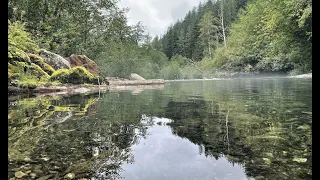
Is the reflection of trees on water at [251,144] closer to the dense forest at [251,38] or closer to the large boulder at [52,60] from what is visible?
the dense forest at [251,38]

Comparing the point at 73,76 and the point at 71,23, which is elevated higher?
the point at 71,23

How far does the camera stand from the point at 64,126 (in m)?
4.50

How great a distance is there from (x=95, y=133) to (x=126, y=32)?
27547mm

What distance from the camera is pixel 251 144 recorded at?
3416 millimetres

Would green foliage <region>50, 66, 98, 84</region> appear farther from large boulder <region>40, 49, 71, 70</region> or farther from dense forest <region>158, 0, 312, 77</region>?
dense forest <region>158, 0, 312, 77</region>

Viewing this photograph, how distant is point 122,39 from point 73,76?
52.7 ft

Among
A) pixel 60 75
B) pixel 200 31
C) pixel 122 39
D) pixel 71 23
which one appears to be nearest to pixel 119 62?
pixel 71 23

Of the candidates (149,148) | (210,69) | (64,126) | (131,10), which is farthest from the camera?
(210,69)

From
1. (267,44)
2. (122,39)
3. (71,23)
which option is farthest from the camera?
(267,44)

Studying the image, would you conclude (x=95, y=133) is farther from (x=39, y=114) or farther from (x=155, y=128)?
(x=39, y=114)

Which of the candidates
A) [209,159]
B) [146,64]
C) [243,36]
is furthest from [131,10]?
[209,159]

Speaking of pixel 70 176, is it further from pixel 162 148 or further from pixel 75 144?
pixel 162 148

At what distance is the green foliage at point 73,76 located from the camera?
44.9 feet
